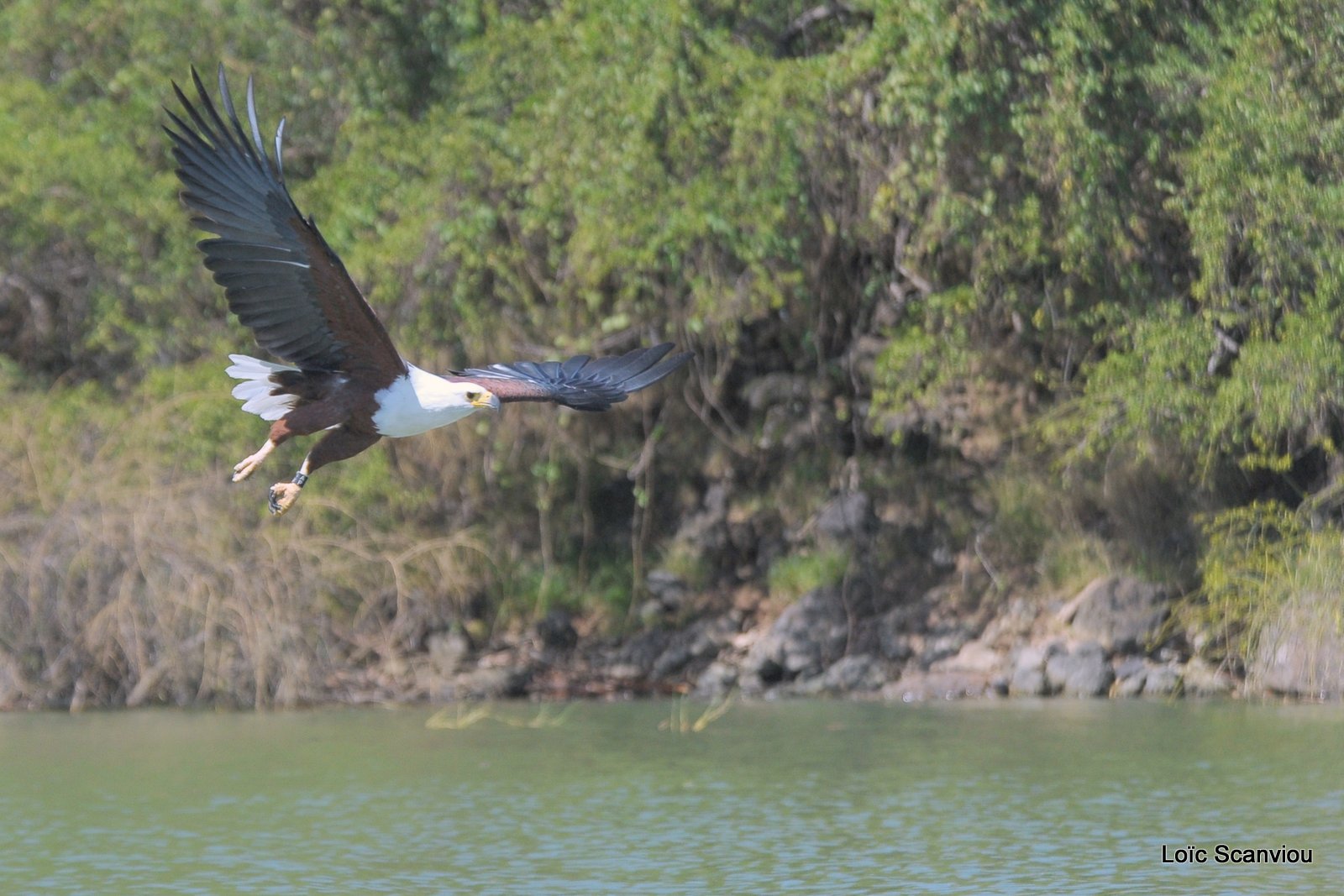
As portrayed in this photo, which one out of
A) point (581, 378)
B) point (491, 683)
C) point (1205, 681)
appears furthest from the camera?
point (491, 683)

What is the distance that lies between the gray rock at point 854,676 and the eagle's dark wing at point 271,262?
6847mm

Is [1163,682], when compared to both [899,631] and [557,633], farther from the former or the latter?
[557,633]

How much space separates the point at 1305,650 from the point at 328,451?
7012 mm

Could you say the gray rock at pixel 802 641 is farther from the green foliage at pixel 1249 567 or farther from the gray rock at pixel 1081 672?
the green foliage at pixel 1249 567

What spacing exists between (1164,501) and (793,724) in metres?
3.31

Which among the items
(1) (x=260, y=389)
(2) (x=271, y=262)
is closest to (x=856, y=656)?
(1) (x=260, y=389)

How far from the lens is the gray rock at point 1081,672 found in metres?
13.5

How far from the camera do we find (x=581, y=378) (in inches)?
345

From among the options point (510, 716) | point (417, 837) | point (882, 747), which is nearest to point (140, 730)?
point (510, 716)

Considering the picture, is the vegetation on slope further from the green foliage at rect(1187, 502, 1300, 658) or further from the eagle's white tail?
the eagle's white tail

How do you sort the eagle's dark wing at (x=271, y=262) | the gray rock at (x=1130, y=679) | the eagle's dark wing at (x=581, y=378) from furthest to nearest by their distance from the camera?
the gray rock at (x=1130, y=679) < the eagle's dark wing at (x=581, y=378) < the eagle's dark wing at (x=271, y=262)

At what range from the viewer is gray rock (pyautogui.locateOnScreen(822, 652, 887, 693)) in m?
14.1
